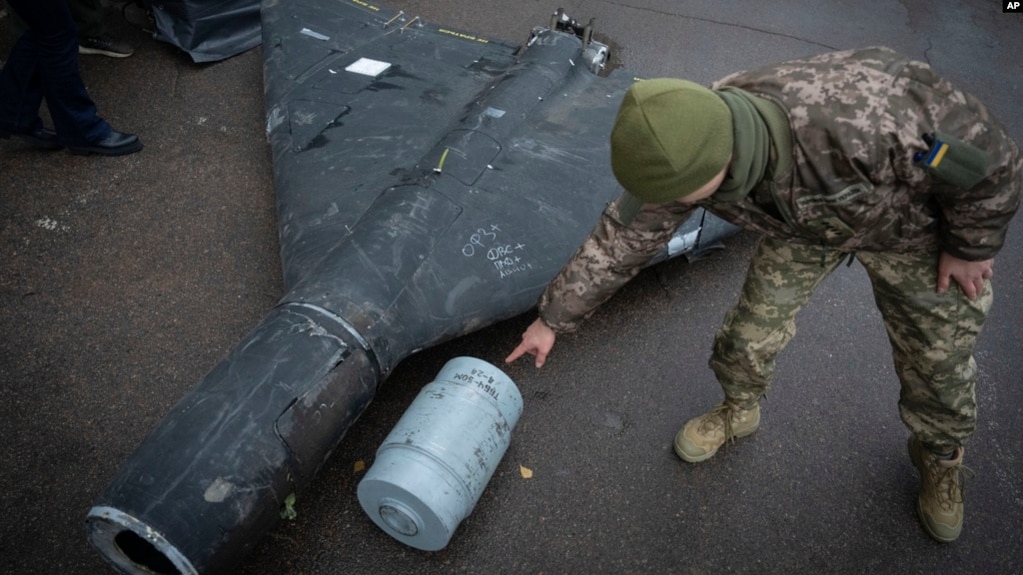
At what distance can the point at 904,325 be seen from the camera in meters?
2.06

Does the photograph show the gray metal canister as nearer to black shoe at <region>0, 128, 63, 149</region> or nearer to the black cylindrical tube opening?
the black cylindrical tube opening

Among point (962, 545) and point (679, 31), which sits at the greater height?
point (679, 31)

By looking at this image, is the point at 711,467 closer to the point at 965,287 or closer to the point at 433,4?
the point at 965,287

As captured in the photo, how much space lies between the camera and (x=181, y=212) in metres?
3.47

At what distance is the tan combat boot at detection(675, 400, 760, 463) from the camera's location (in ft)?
8.46

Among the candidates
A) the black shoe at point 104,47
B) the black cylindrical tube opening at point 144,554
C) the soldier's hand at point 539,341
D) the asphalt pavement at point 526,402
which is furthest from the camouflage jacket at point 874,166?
the black shoe at point 104,47

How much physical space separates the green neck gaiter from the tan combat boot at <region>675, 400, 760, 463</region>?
115cm

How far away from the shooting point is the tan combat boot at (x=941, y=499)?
7.85ft

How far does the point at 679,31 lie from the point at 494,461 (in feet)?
14.1

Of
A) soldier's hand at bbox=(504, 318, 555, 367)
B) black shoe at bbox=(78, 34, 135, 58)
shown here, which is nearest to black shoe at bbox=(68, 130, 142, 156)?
black shoe at bbox=(78, 34, 135, 58)

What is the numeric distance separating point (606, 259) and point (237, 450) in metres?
1.16

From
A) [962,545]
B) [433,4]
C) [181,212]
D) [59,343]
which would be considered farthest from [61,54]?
[962,545]

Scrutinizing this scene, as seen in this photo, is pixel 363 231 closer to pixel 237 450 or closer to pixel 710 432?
pixel 237 450

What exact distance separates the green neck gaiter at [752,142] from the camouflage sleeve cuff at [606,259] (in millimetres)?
230
